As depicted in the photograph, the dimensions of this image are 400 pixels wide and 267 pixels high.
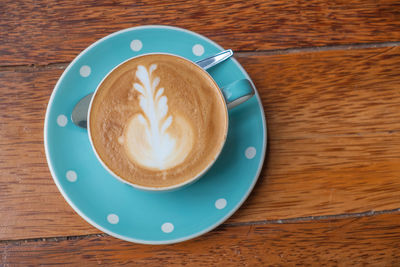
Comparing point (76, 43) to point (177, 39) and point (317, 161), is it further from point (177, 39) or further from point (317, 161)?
point (317, 161)

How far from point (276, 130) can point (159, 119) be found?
0.25 m

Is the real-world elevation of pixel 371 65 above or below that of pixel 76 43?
below

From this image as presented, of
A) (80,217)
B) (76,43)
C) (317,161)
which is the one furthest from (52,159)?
(317,161)

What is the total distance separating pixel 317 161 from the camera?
0.81 m

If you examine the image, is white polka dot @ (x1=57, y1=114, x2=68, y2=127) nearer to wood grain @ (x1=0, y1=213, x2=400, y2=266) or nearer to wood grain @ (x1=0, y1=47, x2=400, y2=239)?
wood grain @ (x1=0, y1=47, x2=400, y2=239)

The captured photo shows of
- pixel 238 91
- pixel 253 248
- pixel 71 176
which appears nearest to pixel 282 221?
pixel 253 248

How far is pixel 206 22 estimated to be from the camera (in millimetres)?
833

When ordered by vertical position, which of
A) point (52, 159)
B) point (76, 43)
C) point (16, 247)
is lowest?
point (16, 247)

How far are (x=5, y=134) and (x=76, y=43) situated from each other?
0.75 ft

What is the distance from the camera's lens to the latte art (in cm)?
68

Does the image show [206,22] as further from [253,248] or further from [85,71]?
[253,248]

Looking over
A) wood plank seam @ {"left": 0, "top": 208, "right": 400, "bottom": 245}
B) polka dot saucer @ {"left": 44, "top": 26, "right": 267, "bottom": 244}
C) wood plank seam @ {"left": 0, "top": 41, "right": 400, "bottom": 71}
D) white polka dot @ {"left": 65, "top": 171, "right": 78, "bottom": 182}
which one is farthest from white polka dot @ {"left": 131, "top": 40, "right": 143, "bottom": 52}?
wood plank seam @ {"left": 0, "top": 208, "right": 400, "bottom": 245}

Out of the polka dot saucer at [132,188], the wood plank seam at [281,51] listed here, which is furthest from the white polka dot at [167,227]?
the wood plank seam at [281,51]

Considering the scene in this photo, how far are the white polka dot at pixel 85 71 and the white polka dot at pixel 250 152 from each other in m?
0.33
